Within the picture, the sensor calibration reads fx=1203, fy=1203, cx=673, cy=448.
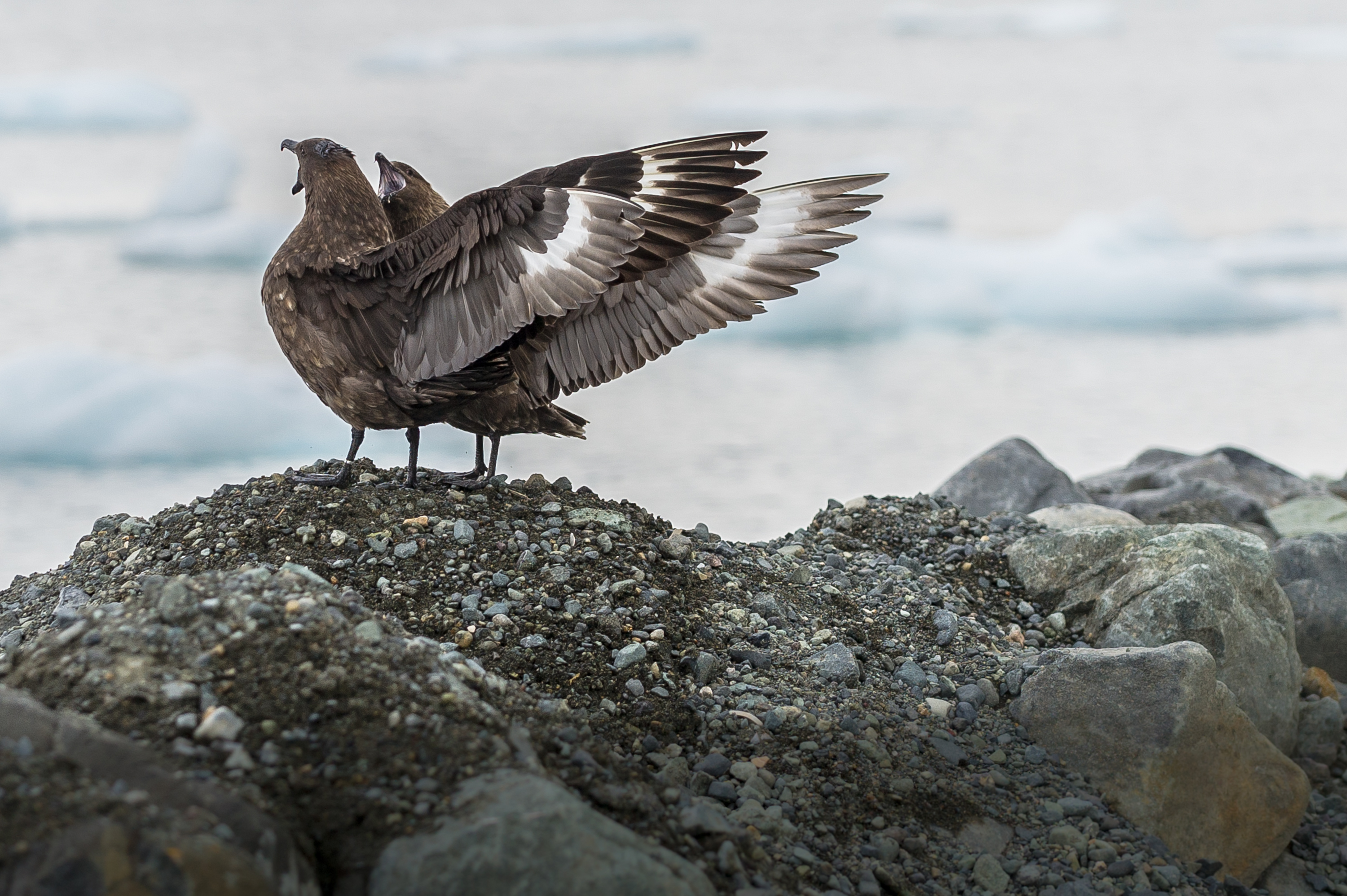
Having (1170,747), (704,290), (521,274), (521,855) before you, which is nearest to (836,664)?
(1170,747)

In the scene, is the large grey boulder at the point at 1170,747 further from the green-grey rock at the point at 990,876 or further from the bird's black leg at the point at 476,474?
the bird's black leg at the point at 476,474

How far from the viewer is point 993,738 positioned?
4719mm

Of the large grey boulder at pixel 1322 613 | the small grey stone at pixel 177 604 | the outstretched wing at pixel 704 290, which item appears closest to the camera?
the small grey stone at pixel 177 604

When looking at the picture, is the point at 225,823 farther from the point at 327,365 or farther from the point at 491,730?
the point at 327,365

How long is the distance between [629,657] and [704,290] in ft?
5.59

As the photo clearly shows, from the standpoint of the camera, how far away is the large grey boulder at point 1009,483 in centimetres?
821

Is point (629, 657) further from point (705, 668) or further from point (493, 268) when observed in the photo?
point (493, 268)

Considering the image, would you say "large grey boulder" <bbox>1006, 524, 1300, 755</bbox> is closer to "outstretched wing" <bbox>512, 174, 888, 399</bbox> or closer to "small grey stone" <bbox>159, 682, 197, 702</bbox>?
"outstretched wing" <bbox>512, 174, 888, 399</bbox>

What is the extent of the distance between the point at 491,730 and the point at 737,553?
2455 mm

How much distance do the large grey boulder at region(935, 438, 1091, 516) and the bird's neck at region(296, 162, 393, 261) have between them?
4535 mm

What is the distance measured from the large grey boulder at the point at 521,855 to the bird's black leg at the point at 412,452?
2410 mm

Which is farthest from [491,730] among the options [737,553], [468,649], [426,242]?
[737,553]

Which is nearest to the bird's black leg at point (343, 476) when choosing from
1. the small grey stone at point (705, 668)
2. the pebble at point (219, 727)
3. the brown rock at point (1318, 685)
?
the small grey stone at point (705, 668)

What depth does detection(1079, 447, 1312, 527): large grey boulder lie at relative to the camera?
858cm
